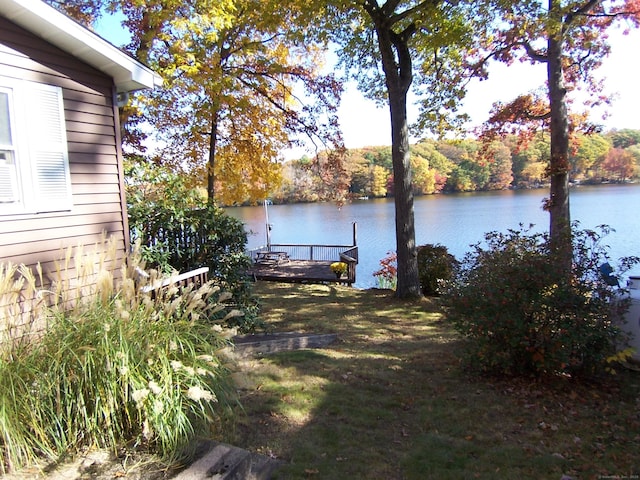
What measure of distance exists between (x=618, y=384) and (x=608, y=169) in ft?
180

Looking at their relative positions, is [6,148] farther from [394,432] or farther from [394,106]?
[394,106]

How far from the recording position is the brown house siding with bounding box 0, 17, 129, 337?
4227 mm

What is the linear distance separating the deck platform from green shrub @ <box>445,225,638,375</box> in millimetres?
11058

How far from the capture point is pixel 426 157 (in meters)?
54.0

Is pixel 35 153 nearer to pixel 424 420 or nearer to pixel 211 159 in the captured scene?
pixel 424 420

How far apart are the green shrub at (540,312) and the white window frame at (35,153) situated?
15.6 feet

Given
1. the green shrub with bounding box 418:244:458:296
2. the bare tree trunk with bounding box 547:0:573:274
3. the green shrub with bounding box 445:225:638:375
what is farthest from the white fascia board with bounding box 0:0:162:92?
the green shrub with bounding box 418:244:458:296

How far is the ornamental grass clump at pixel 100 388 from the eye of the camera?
2.31 m

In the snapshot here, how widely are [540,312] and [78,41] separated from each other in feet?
19.3

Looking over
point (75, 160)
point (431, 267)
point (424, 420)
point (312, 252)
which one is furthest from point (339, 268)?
point (424, 420)

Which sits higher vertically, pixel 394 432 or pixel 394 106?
pixel 394 106

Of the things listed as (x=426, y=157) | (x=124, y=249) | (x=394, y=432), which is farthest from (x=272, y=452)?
(x=426, y=157)

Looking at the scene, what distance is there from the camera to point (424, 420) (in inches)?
146

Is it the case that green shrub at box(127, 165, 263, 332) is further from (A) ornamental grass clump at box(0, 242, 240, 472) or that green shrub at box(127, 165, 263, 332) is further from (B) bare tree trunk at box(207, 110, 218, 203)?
(B) bare tree trunk at box(207, 110, 218, 203)
